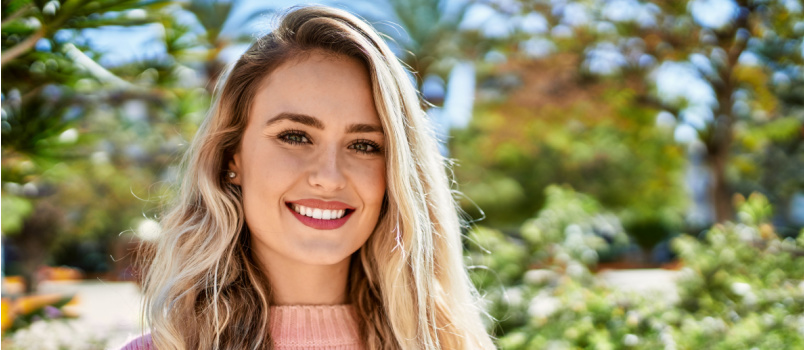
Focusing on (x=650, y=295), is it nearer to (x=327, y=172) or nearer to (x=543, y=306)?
(x=543, y=306)

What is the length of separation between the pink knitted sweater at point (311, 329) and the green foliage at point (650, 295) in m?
1.53

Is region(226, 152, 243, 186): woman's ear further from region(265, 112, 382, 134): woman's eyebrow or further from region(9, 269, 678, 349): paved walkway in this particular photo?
region(9, 269, 678, 349): paved walkway

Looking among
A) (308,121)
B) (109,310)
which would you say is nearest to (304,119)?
(308,121)

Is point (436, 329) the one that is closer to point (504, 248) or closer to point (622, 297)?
point (622, 297)

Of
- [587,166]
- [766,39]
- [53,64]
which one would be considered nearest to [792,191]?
[587,166]

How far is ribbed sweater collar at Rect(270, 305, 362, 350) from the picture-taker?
1.81 m

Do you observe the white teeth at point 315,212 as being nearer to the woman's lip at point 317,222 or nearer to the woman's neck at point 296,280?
the woman's lip at point 317,222

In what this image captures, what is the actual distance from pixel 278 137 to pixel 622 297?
2790mm

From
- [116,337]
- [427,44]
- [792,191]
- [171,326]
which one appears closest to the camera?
[171,326]

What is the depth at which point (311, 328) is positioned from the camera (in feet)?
6.00

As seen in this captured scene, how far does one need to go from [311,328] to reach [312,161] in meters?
0.51

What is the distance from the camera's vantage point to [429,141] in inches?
76.6

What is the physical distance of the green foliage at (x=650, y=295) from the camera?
3.34 m

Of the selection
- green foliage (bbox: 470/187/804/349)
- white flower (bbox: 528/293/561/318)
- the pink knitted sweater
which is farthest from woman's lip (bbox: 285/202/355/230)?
white flower (bbox: 528/293/561/318)
